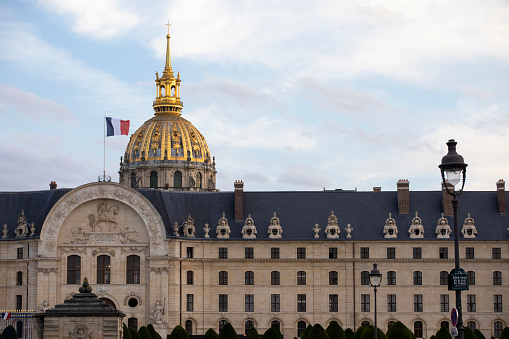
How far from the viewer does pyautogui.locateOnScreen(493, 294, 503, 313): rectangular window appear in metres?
101

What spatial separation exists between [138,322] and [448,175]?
222ft

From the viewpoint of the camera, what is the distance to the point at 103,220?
10069 cm

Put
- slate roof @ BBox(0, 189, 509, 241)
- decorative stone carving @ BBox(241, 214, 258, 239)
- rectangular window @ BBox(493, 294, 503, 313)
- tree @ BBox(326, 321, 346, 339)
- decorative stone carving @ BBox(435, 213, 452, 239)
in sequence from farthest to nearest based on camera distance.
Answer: slate roof @ BBox(0, 189, 509, 241)
decorative stone carving @ BBox(241, 214, 258, 239)
decorative stone carving @ BBox(435, 213, 452, 239)
rectangular window @ BBox(493, 294, 503, 313)
tree @ BBox(326, 321, 346, 339)

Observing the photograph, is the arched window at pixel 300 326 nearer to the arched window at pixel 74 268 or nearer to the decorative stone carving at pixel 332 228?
the decorative stone carving at pixel 332 228

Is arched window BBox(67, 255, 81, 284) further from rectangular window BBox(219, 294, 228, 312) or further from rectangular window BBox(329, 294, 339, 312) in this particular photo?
rectangular window BBox(329, 294, 339, 312)

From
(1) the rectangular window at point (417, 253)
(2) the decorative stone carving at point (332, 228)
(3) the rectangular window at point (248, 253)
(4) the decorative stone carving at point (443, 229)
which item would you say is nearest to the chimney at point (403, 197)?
(4) the decorative stone carving at point (443, 229)

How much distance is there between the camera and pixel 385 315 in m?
101

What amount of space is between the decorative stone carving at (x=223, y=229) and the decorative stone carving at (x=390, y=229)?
14.7 metres

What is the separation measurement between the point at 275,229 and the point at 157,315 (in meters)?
13.8

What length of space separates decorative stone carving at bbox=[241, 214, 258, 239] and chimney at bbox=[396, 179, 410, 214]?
1433cm

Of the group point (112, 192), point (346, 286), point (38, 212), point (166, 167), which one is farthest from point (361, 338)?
point (166, 167)

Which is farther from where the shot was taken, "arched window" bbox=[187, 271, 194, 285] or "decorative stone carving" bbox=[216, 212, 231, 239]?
"decorative stone carving" bbox=[216, 212, 231, 239]

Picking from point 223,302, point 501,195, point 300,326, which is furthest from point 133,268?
point 501,195

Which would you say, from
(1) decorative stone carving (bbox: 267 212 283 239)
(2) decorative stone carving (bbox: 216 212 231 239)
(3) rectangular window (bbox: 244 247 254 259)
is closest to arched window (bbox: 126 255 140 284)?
(2) decorative stone carving (bbox: 216 212 231 239)
